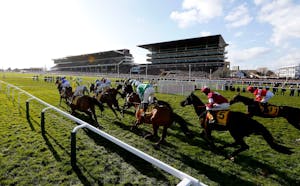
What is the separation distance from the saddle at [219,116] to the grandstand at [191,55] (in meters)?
51.8

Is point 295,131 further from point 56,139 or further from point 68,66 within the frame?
point 68,66

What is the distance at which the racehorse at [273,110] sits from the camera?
5812mm

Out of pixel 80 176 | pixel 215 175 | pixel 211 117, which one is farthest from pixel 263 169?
pixel 80 176

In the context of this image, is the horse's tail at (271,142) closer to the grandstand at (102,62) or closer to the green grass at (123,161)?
the green grass at (123,161)

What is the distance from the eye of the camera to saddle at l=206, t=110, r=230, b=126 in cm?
443

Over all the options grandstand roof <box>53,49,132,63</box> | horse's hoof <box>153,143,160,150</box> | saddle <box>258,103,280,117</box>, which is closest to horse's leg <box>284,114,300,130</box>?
saddle <box>258,103,280,117</box>

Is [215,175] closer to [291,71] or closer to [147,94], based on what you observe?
[147,94]

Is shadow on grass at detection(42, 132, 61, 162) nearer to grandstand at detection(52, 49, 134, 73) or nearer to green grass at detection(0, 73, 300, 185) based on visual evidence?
green grass at detection(0, 73, 300, 185)

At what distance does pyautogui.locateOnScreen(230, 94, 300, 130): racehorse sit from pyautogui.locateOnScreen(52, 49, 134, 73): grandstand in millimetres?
70075

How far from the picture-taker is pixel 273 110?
20.5 ft

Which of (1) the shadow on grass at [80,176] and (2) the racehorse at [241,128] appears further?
(2) the racehorse at [241,128]

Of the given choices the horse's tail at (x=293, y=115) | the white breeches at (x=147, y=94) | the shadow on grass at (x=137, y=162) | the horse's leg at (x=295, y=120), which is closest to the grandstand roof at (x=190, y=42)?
the horse's tail at (x=293, y=115)

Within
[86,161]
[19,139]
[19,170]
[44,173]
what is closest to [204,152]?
[86,161]

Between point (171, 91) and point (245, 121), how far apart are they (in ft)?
43.6
